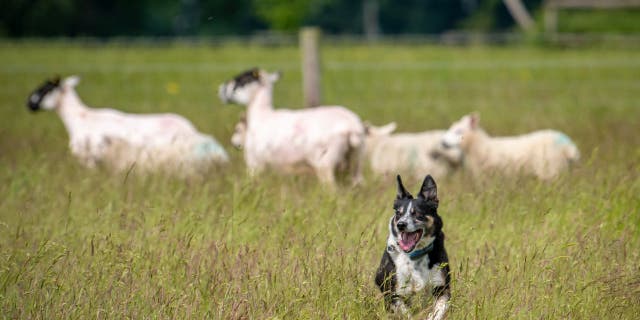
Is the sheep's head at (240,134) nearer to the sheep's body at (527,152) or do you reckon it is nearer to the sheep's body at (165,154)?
the sheep's body at (165,154)

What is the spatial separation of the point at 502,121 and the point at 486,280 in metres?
8.05

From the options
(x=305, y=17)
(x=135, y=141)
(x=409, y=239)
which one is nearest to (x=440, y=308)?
(x=409, y=239)

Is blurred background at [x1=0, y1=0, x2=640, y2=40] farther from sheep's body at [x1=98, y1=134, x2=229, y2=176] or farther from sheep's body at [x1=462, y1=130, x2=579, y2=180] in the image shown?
sheep's body at [x1=98, y1=134, x2=229, y2=176]

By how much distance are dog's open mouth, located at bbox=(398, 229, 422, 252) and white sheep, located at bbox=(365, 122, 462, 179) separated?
413 cm

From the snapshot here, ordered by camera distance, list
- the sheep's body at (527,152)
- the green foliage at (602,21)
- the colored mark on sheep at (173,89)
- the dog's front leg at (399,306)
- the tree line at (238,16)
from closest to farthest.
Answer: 1. the dog's front leg at (399,306)
2. the sheep's body at (527,152)
3. the colored mark on sheep at (173,89)
4. the green foliage at (602,21)
5. the tree line at (238,16)

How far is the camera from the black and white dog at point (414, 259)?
14.0ft

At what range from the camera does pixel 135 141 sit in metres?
8.67

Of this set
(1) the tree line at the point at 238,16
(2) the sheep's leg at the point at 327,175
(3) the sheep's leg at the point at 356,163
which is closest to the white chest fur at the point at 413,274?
(2) the sheep's leg at the point at 327,175

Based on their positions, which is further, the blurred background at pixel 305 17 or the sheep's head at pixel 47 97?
the blurred background at pixel 305 17

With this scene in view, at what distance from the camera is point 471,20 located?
2340 inches

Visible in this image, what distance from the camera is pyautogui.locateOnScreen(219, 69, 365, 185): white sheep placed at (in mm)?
7547

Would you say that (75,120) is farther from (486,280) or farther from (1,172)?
(486,280)

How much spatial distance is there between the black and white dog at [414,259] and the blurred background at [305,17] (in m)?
27.9

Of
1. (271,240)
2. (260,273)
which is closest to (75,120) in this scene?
(271,240)
